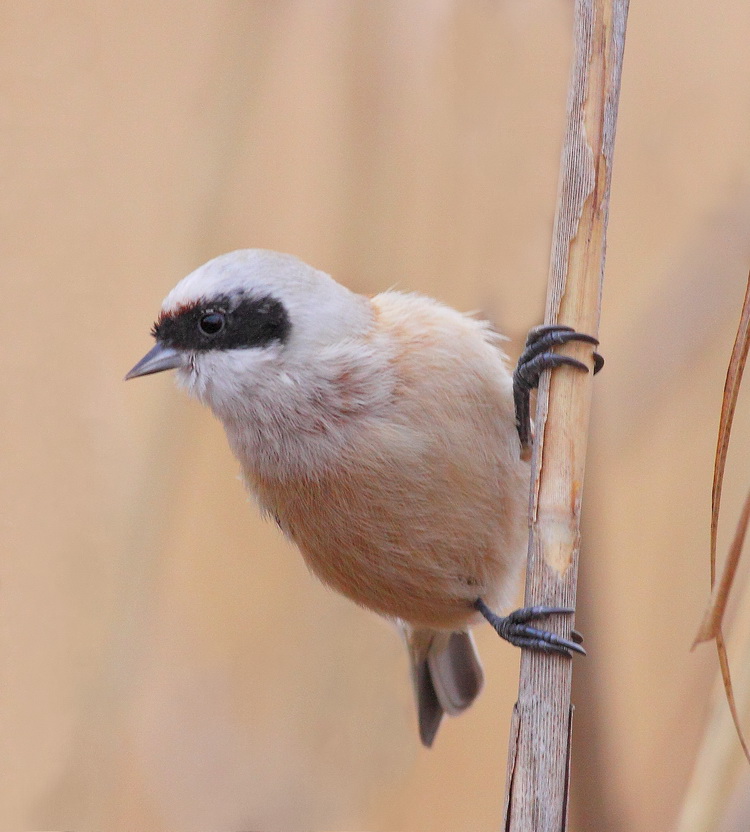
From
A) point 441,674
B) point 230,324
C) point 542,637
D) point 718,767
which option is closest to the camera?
point 542,637

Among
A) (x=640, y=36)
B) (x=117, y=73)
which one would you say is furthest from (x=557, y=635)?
(x=117, y=73)

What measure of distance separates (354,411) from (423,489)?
0.19 meters

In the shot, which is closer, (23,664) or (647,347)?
(647,347)

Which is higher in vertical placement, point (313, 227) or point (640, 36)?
point (640, 36)

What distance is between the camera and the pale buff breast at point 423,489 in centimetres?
147

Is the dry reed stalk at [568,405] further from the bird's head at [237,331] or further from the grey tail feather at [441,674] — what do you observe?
the grey tail feather at [441,674]

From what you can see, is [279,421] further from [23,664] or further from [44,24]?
[44,24]

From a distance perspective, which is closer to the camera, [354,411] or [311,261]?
[354,411]

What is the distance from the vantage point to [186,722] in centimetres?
201

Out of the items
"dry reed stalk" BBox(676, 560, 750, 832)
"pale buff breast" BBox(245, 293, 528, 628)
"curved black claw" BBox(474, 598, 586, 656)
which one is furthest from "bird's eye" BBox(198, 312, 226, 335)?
"dry reed stalk" BBox(676, 560, 750, 832)

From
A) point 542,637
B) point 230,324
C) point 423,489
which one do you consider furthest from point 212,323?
point 542,637

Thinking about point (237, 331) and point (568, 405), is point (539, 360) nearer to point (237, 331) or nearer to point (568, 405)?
point (568, 405)

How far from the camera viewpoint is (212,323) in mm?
1450

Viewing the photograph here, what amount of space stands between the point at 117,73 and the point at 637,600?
1.84m
